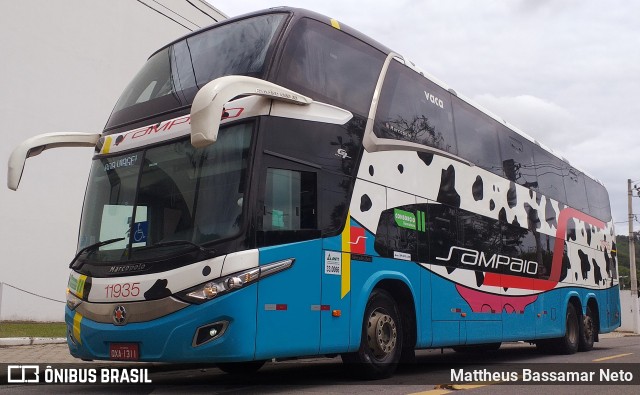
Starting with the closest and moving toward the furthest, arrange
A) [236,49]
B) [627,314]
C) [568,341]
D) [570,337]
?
[236,49], [568,341], [570,337], [627,314]

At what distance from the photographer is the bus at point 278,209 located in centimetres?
652

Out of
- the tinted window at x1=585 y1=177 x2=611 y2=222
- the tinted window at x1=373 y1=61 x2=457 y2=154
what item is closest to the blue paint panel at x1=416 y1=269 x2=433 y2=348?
the tinted window at x1=373 y1=61 x2=457 y2=154

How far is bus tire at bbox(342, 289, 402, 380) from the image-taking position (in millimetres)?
7949

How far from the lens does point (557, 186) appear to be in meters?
14.8

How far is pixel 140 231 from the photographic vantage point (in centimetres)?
712

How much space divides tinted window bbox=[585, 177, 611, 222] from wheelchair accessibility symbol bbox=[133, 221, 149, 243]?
12.8 m

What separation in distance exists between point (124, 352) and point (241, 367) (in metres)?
2.19

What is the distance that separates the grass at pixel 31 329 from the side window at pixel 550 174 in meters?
10.5

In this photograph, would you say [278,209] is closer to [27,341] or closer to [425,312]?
[425,312]

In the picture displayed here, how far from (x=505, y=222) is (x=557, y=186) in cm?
364

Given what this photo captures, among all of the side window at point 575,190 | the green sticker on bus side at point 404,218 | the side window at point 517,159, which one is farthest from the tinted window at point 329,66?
the side window at point 575,190

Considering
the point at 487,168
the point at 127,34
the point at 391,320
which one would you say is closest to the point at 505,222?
the point at 487,168

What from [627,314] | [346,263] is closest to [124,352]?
[346,263]

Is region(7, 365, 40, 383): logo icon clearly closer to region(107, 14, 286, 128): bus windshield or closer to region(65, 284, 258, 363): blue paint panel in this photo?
region(65, 284, 258, 363): blue paint panel
